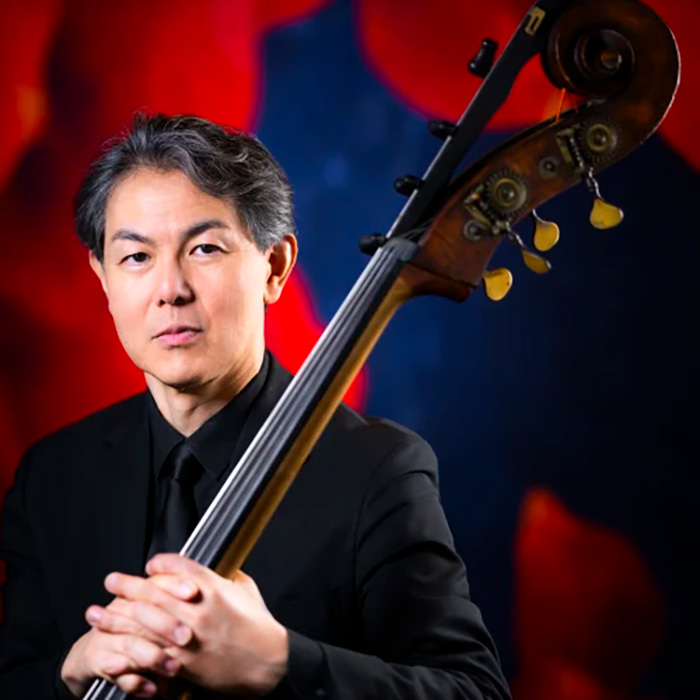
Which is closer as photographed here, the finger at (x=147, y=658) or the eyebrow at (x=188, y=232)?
the finger at (x=147, y=658)

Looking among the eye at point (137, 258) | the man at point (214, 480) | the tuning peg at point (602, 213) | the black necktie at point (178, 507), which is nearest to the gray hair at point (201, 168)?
the man at point (214, 480)

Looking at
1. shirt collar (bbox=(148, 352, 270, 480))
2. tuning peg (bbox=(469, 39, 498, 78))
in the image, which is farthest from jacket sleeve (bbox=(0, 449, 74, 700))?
tuning peg (bbox=(469, 39, 498, 78))

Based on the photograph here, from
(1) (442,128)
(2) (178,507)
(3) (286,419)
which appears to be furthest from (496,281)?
(2) (178,507)

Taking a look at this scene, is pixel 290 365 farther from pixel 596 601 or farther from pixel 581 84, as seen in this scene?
pixel 581 84

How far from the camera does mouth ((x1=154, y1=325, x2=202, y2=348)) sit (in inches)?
65.5

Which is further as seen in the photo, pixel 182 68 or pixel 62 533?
pixel 182 68

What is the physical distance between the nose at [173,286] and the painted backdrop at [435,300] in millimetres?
1101

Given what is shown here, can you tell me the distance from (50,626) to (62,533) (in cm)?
14

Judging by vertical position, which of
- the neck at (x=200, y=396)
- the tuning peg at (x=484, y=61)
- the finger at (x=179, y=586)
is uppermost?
the tuning peg at (x=484, y=61)

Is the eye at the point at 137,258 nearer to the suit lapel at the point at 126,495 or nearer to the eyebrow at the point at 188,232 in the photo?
the eyebrow at the point at 188,232

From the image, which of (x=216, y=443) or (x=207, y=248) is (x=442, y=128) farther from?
(x=216, y=443)

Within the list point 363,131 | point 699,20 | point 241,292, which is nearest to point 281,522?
point 241,292

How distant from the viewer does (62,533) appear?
6.17ft

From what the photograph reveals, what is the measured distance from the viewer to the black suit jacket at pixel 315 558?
1.56 meters
